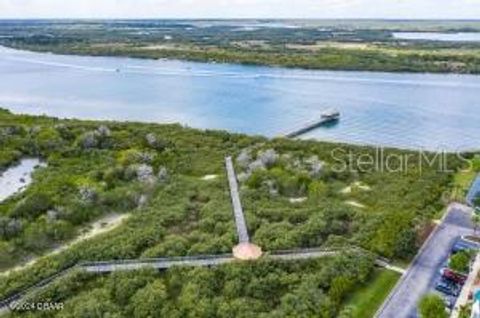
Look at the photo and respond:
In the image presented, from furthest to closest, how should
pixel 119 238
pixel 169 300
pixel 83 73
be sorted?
pixel 83 73, pixel 119 238, pixel 169 300

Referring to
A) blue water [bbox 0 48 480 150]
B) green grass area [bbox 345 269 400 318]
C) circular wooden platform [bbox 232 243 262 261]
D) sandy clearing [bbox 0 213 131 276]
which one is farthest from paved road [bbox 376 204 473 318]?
blue water [bbox 0 48 480 150]

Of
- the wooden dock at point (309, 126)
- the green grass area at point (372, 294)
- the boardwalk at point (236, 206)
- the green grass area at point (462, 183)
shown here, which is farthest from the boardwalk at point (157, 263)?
the wooden dock at point (309, 126)

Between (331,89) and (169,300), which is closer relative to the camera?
(169,300)

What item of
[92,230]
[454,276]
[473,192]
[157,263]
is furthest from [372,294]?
[92,230]

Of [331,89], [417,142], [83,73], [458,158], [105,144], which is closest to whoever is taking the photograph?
[458,158]


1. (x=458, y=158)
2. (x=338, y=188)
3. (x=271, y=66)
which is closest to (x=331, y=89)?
(x=271, y=66)

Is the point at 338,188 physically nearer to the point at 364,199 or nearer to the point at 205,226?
the point at 364,199

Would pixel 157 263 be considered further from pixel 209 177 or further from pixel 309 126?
pixel 309 126
